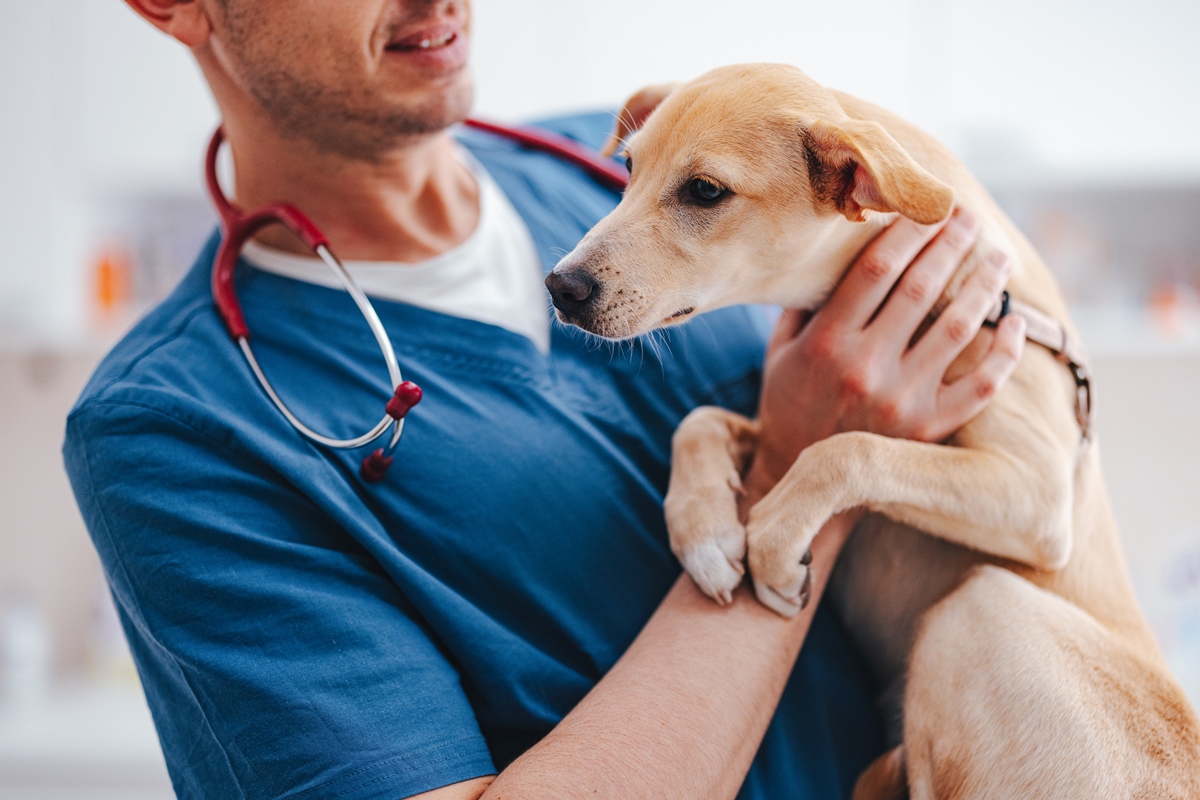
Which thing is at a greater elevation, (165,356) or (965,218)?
(965,218)

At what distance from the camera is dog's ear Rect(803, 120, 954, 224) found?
0.79 m

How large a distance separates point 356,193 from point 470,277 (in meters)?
0.18

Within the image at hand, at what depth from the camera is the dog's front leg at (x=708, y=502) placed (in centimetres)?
94

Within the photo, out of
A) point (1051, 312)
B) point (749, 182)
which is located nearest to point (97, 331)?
point (749, 182)

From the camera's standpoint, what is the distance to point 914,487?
93cm

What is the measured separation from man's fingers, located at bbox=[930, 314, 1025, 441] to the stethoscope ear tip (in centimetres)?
60

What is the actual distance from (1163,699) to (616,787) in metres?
0.58

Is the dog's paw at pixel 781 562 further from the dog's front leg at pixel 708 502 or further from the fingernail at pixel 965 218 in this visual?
the fingernail at pixel 965 218

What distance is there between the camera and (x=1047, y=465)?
0.94 m

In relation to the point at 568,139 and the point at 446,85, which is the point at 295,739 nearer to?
the point at 446,85

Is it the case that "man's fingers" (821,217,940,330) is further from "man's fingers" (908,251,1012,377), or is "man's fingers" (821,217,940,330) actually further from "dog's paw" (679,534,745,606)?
"dog's paw" (679,534,745,606)

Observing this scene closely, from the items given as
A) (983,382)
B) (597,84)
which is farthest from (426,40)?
(597,84)

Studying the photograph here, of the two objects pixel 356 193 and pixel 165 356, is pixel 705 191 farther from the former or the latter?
pixel 165 356

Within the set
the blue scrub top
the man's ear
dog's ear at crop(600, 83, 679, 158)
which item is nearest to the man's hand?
the blue scrub top
